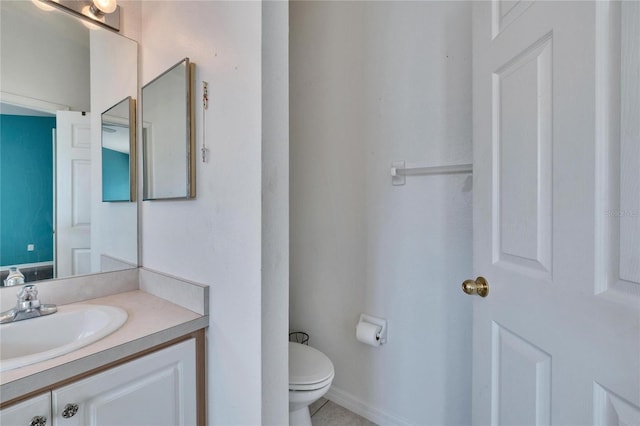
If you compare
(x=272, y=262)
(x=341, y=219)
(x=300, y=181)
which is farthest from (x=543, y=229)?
(x=300, y=181)

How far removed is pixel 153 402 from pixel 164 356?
0.15 meters

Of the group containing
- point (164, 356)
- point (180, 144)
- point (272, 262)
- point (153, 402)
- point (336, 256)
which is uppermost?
point (180, 144)

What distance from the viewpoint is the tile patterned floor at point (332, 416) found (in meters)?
1.59

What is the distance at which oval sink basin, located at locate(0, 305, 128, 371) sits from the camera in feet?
3.02

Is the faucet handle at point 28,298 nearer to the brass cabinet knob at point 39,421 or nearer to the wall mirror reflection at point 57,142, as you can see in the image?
the wall mirror reflection at point 57,142

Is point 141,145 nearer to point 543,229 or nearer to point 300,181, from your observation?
point 300,181

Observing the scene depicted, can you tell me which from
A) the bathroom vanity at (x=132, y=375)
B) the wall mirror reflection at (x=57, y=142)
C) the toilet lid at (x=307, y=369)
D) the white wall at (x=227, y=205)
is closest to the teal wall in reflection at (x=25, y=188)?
the wall mirror reflection at (x=57, y=142)

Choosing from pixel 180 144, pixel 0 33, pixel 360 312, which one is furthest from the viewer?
pixel 360 312

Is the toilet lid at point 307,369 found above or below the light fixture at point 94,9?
below

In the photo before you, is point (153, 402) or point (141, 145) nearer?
point (153, 402)

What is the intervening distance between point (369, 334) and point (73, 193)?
1.55 metres

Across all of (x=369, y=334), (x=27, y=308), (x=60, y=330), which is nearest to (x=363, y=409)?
(x=369, y=334)

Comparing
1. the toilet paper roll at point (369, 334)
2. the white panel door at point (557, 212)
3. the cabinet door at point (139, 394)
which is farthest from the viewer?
the toilet paper roll at point (369, 334)

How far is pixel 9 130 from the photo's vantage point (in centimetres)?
108
